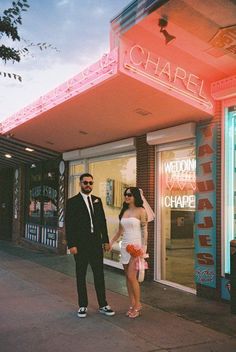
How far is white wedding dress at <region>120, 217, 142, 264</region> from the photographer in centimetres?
605

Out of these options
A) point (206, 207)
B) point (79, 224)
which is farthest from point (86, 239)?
point (206, 207)

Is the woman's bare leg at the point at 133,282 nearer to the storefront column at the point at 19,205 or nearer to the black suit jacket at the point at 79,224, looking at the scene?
the black suit jacket at the point at 79,224

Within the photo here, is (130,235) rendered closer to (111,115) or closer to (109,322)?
(109,322)

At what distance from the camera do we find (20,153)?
1396cm

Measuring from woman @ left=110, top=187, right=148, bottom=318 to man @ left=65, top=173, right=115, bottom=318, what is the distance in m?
0.33

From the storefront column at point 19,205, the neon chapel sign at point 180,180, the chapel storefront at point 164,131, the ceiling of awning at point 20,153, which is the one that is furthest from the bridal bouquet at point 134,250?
the storefront column at point 19,205

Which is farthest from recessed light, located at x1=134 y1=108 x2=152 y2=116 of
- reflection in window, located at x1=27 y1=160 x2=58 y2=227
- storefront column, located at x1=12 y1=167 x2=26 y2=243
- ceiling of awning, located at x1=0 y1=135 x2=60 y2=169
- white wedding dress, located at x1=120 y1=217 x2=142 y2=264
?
storefront column, located at x1=12 y1=167 x2=26 y2=243

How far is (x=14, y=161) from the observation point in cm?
1549

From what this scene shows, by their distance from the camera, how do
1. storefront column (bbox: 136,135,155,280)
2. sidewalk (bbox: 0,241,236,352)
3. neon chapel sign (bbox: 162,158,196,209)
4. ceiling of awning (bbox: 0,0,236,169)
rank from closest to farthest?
sidewalk (bbox: 0,241,236,352), ceiling of awning (bbox: 0,0,236,169), neon chapel sign (bbox: 162,158,196,209), storefront column (bbox: 136,135,155,280)

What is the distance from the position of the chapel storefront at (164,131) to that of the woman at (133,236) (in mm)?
1585

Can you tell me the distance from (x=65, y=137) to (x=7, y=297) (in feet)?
15.4

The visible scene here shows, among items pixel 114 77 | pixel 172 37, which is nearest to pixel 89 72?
pixel 114 77

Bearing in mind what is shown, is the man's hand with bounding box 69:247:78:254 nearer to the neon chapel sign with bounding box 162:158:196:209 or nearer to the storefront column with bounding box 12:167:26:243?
the neon chapel sign with bounding box 162:158:196:209

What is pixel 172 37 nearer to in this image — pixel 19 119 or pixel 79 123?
pixel 79 123
